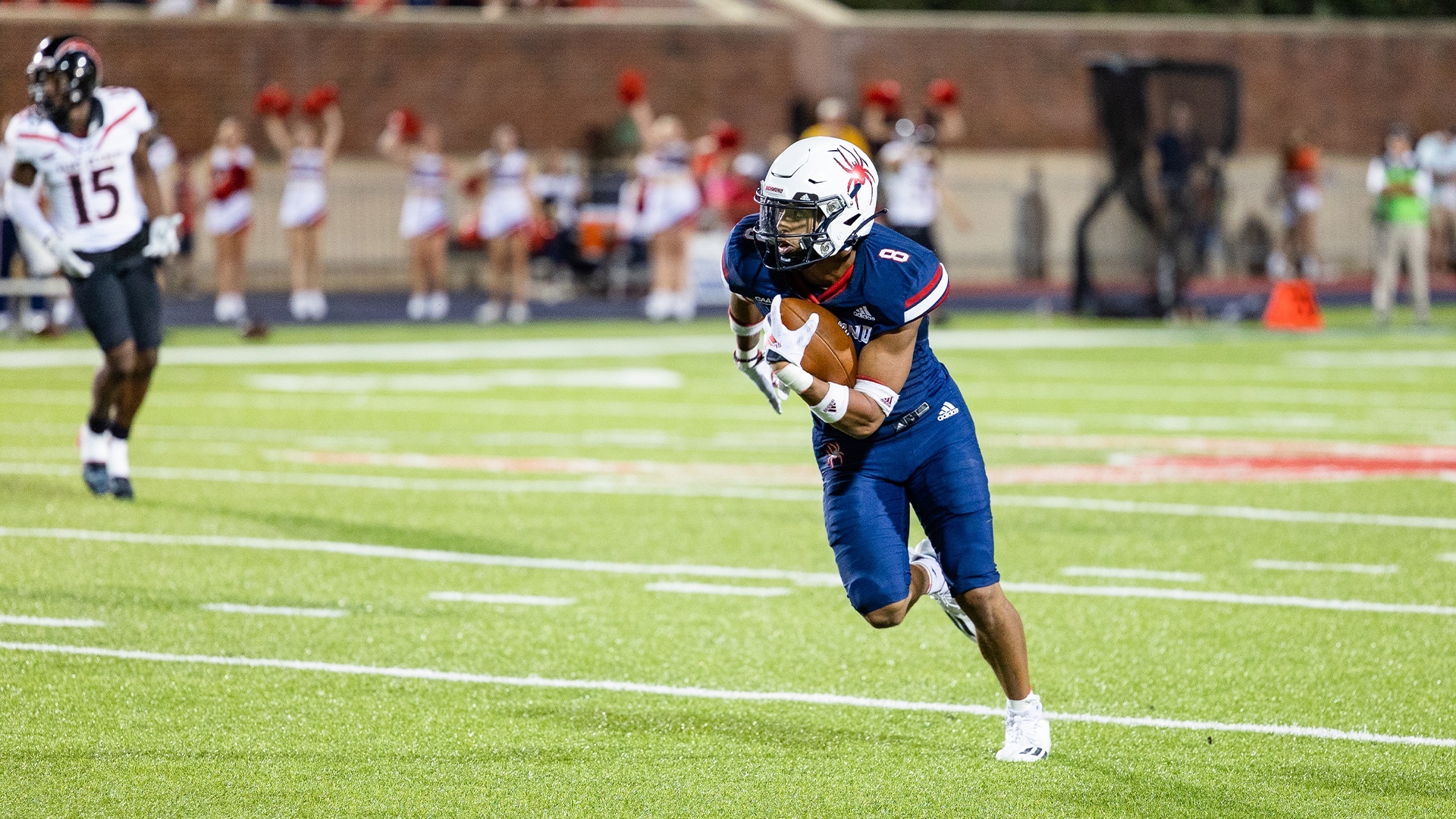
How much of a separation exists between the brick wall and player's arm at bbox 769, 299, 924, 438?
22.5 m

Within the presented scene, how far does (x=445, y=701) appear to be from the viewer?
20.1 ft

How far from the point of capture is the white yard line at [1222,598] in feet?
24.7

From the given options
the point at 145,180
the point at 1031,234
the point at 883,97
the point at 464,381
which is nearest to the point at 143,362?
the point at 145,180

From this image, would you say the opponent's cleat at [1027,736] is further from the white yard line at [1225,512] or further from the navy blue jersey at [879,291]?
the white yard line at [1225,512]

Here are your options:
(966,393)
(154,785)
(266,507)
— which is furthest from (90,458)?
(966,393)

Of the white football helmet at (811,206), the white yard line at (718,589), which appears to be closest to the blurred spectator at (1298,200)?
the white yard line at (718,589)

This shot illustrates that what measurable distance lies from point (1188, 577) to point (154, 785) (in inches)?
178

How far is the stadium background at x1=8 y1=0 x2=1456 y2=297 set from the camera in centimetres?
2706

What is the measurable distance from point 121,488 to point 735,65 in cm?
2127

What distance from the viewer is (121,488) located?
9.87 m

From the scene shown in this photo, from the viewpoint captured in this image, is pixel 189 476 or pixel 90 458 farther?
pixel 189 476

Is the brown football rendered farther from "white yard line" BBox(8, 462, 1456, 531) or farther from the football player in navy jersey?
"white yard line" BBox(8, 462, 1456, 531)

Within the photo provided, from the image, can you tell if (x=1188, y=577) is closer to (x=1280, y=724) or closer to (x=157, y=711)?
(x=1280, y=724)

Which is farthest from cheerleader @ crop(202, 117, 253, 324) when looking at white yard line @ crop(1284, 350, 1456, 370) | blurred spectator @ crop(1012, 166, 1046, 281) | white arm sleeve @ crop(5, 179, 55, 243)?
blurred spectator @ crop(1012, 166, 1046, 281)
